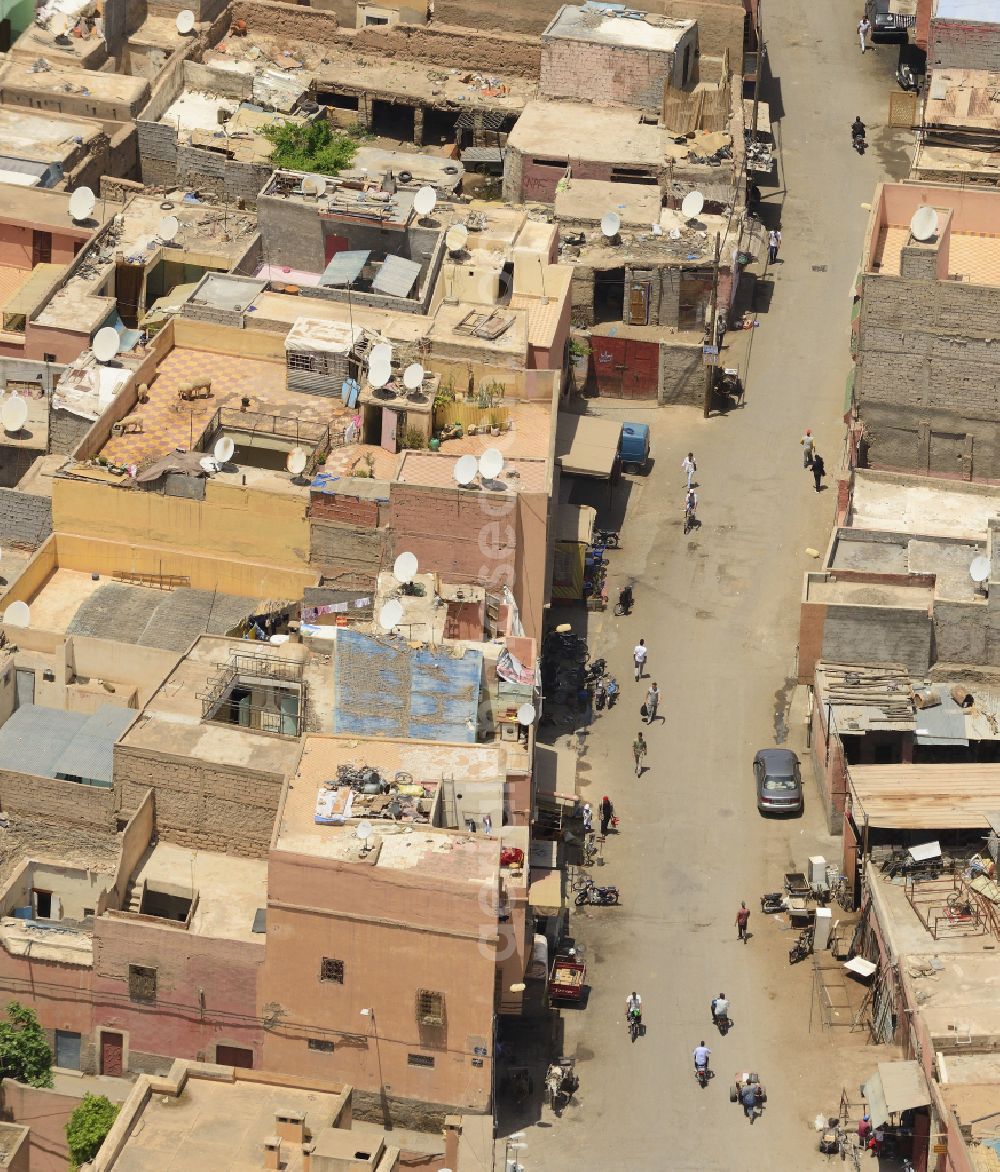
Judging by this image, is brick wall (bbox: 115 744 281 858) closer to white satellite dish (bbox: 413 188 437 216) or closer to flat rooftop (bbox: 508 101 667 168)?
white satellite dish (bbox: 413 188 437 216)

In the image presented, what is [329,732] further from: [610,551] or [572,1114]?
[610,551]

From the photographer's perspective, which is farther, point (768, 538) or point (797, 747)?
point (768, 538)

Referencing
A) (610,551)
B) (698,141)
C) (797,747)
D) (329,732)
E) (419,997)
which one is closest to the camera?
(419,997)

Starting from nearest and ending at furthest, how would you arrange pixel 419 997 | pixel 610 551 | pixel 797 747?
pixel 419 997, pixel 797 747, pixel 610 551

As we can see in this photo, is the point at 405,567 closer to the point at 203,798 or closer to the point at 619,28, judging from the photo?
the point at 203,798

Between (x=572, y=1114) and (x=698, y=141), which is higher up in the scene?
(x=698, y=141)

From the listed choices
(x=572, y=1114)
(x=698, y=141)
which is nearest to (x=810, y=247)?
(x=698, y=141)

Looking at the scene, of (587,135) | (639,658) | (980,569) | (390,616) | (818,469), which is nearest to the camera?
(390,616)

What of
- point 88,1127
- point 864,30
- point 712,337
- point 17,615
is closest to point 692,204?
point 712,337
